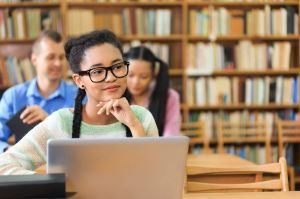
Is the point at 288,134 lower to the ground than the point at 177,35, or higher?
lower

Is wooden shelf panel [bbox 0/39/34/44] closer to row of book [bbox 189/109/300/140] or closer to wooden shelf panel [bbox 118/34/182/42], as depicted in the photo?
wooden shelf panel [bbox 118/34/182/42]

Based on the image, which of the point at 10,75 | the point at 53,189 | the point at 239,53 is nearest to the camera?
the point at 53,189

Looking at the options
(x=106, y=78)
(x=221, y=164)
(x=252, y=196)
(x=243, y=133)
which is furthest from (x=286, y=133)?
(x=106, y=78)

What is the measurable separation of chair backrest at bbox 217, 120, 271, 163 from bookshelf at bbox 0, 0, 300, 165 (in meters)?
0.13

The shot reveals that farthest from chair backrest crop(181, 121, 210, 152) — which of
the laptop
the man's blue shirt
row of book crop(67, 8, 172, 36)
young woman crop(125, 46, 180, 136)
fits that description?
the laptop

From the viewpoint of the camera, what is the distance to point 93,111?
156 centimetres

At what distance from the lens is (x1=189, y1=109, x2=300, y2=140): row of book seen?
491cm

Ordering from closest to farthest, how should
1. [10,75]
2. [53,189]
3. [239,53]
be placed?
1. [53,189]
2. [10,75]
3. [239,53]

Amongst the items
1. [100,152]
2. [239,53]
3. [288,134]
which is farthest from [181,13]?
[100,152]

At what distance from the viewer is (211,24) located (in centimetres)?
482

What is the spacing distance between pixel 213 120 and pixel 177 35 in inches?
37.3

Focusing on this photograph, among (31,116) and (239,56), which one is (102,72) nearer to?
(31,116)

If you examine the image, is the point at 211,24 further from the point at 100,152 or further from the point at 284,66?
the point at 100,152

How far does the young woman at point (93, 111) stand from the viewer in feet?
4.62
